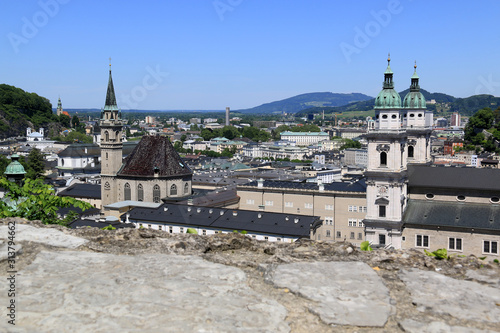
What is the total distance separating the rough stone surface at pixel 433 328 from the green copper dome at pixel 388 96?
39872 mm

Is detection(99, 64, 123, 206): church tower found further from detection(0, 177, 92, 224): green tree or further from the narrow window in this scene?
detection(0, 177, 92, 224): green tree

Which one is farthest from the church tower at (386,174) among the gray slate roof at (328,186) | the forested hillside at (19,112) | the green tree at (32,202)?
the forested hillside at (19,112)

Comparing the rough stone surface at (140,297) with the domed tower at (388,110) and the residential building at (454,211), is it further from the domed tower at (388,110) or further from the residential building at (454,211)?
the domed tower at (388,110)

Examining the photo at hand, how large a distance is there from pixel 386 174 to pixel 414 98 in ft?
48.2

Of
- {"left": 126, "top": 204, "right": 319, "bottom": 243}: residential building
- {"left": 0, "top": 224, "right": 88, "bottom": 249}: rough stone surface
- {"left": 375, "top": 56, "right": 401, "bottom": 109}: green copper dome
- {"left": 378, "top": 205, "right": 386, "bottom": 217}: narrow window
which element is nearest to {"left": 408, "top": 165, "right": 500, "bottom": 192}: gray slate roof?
{"left": 378, "top": 205, "right": 386, "bottom": 217}: narrow window

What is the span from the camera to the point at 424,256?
318 inches

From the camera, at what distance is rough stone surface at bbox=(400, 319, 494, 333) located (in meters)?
5.59

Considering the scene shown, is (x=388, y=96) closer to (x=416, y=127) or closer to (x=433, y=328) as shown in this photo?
(x=416, y=127)

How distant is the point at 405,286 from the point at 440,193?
3914 cm

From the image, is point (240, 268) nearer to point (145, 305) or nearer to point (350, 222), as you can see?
point (145, 305)

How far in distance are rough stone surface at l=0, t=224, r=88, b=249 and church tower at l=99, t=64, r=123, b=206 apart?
54.7m

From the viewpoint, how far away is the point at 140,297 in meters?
6.30

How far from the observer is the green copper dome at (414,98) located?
5369 cm

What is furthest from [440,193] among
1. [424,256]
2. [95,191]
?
[95,191]
